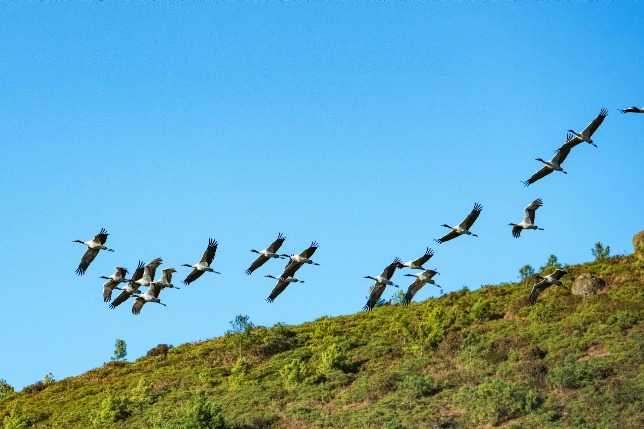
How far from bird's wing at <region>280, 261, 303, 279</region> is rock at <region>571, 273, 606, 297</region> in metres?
28.0

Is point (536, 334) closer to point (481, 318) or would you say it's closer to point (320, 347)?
point (481, 318)

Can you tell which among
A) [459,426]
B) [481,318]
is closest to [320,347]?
[481,318]

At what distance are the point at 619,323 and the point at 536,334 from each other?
4.65 metres

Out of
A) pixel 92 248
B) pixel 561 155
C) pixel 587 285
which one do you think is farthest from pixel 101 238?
pixel 587 285

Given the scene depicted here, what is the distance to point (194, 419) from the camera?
46.0 meters

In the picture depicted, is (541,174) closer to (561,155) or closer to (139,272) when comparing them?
(561,155)

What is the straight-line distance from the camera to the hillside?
43875 millimetres

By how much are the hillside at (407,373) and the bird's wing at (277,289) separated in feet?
34.3

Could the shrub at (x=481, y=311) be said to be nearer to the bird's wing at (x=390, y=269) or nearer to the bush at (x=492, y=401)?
the bush at (x=492, y=401)

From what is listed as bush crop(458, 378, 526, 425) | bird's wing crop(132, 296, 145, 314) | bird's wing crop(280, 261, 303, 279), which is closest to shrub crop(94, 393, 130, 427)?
bird's wing crop(132, 296, 145, 314)

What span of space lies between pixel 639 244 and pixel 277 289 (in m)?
35.9

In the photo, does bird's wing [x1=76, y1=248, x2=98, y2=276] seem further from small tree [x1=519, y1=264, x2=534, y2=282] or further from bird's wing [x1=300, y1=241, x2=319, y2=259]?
small tree [x1=519, y1=264, x2=534, y2=282]

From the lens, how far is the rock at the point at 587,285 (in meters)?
58.0

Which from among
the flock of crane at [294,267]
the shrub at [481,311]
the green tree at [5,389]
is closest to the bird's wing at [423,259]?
the flock of crane at [294,267]
